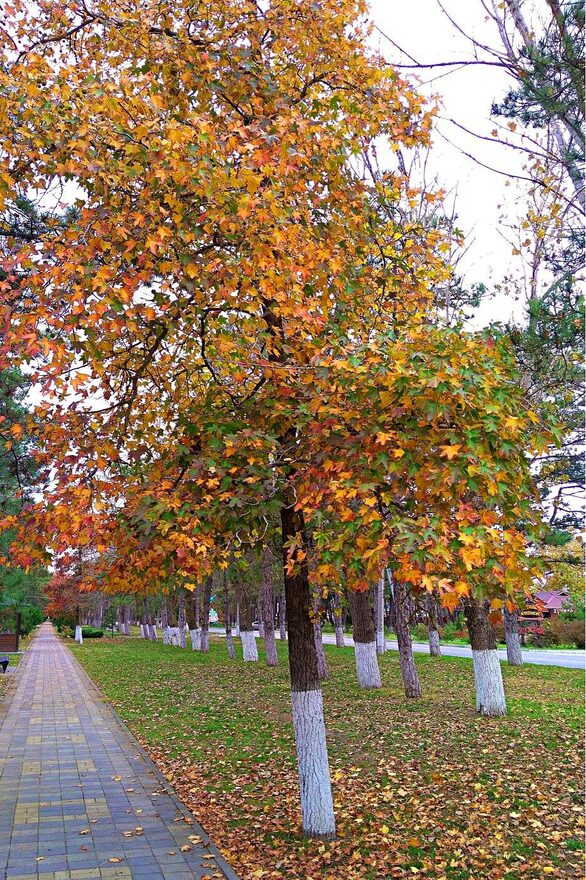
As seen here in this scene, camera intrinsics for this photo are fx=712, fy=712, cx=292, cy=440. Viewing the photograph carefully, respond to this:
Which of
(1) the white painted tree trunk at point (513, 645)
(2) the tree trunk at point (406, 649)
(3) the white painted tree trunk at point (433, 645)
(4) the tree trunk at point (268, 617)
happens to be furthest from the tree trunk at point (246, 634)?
(2) the tree trunk at point (406, 649)

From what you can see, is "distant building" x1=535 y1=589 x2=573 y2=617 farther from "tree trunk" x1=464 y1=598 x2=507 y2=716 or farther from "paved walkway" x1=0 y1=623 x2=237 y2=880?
"paved walkway" x1=0 y1=623 x2=237 y2=880

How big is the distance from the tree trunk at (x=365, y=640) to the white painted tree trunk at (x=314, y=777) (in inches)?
350

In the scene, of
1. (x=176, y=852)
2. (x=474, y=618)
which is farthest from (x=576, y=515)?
(x=176, y=852)

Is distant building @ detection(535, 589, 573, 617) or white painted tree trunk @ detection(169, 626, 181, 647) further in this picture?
distant building @ detection(535, 589, 573, 617)

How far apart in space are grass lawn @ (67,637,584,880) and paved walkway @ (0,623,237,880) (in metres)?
0.32

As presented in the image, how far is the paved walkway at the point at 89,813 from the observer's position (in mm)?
5543

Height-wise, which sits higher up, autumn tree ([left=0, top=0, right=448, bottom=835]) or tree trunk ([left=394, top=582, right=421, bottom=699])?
autumn tree ([left=0, top=0, right=448, bottom=835])

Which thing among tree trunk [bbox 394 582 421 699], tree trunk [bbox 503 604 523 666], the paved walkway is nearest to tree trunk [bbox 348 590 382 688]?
tree trunk [bbox 394 582 421 699]

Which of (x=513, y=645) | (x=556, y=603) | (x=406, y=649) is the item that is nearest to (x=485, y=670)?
(x=406, y=649)

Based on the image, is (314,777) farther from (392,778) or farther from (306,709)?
(392,778)

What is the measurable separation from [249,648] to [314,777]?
18.5 m

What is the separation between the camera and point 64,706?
15594 mm

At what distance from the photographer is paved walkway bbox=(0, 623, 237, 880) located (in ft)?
18.2

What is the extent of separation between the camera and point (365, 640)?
1527 centimetres
